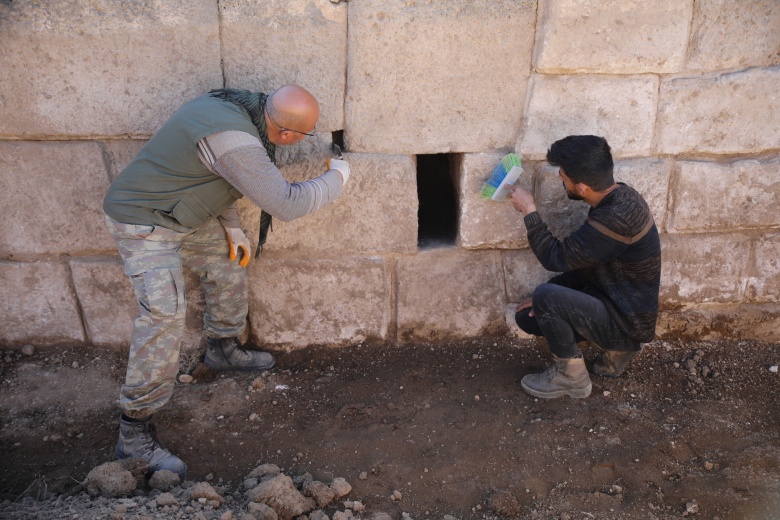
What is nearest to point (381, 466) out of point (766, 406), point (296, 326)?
point (296, 326)

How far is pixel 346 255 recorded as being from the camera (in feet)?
12.5

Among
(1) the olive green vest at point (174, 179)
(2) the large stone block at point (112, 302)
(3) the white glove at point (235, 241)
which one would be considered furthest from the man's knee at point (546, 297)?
(2) the large stone block at point (112, 302)

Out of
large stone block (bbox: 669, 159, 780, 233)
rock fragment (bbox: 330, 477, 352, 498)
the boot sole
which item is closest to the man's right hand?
the boot sole

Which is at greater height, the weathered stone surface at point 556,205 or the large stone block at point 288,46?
the large stone block at point 288,46

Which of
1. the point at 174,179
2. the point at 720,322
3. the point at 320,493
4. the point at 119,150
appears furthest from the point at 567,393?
the point at 119,150

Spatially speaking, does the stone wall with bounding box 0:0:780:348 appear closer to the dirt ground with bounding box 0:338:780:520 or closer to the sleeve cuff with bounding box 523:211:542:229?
the dirt ground with bounding box 0:338:780:520

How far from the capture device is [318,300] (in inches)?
153

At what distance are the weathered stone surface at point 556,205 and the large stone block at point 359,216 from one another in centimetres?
74

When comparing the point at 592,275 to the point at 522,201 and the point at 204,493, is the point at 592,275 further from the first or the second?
the point at 204,493

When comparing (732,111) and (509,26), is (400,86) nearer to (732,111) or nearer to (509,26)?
(509,26)

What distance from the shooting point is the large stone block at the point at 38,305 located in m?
3.80

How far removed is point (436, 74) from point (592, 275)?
140 cm

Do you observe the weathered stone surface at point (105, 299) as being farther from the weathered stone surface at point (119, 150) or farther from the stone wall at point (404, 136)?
the weathered stone surface at point (119, 150)

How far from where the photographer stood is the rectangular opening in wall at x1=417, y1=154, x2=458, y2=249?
4.05 meters
